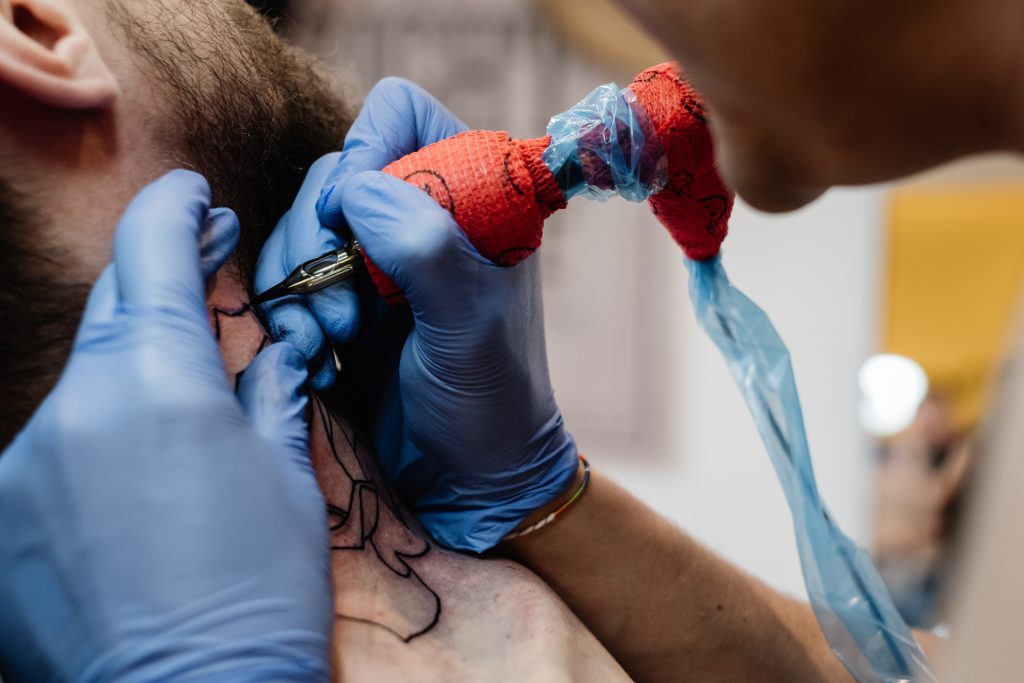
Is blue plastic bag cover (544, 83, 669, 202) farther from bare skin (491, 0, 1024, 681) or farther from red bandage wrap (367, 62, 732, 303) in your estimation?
bare skin (491, 0, 1024, 681)

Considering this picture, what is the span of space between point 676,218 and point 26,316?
0.71 metres

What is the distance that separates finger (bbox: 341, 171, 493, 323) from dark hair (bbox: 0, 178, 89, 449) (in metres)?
0.28

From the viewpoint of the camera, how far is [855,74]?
2.23 ft

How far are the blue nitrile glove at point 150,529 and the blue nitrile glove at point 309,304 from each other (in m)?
0.16

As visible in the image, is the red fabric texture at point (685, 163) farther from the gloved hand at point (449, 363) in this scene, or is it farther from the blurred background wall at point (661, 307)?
the blurred background wall at point (661, 307)

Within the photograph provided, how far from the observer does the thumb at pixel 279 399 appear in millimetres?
868

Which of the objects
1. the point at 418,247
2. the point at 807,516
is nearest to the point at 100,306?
the point at 418,247

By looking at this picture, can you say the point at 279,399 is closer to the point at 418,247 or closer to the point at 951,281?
the point at 418,247

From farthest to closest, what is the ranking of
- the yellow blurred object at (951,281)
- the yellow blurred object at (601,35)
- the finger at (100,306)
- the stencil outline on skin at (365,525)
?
the yellow blurred object at (951,281), the yellow blurred object at (601,35), the stencil outline on skin at (365,525), the finger at (100,306)

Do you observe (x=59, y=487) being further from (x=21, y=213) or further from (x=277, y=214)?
(x=277, y=214)

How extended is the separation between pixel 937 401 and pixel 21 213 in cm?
308

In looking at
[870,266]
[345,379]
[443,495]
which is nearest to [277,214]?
[345,379]

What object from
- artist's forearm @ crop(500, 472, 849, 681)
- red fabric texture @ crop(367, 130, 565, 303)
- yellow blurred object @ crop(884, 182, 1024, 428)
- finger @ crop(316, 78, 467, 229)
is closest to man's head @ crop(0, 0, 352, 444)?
finger @ crop(316, 78, 467, 229)

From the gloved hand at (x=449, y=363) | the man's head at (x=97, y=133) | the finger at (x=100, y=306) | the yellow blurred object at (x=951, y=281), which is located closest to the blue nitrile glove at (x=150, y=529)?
the finger at (x=100, y=306)
